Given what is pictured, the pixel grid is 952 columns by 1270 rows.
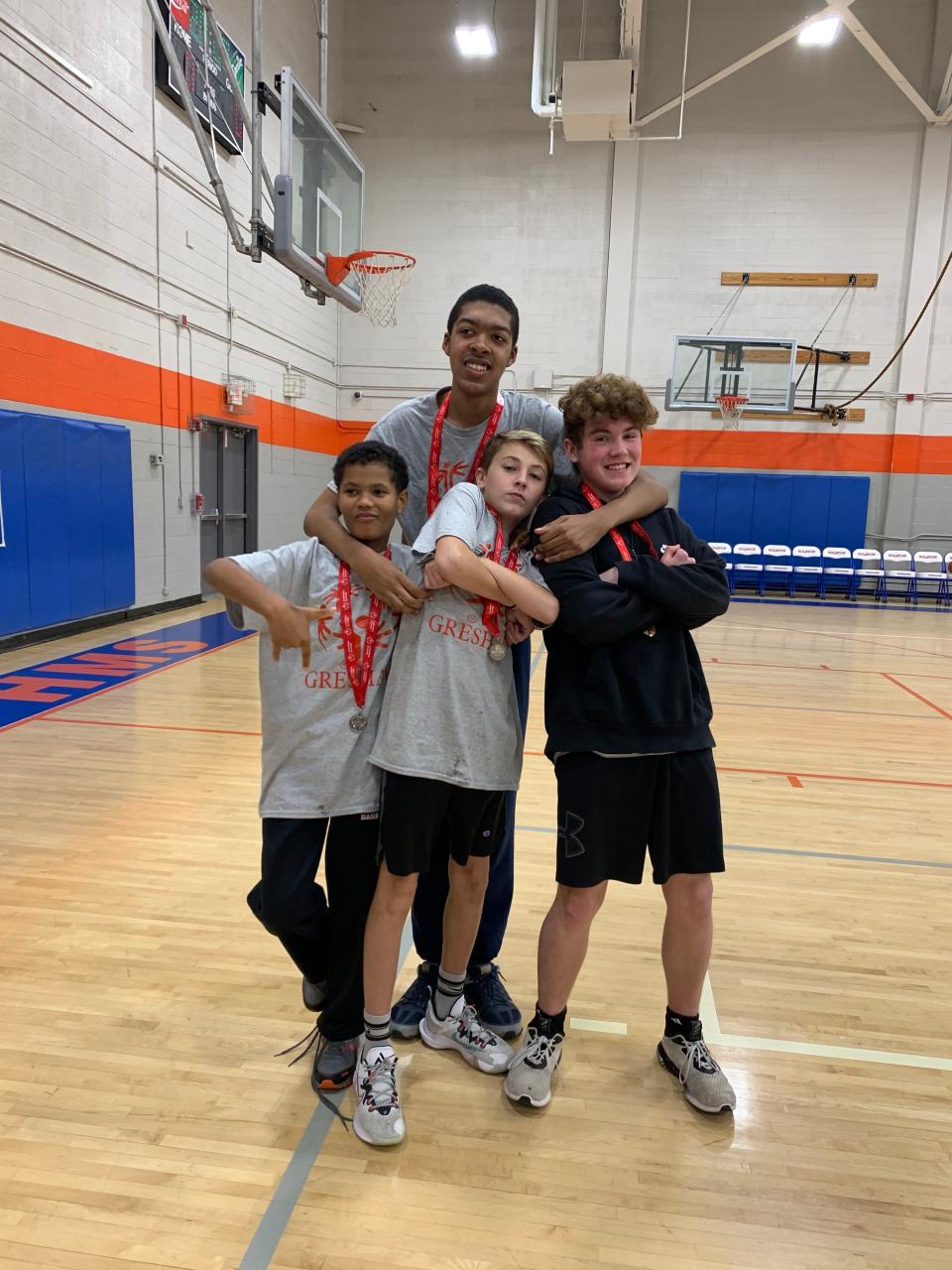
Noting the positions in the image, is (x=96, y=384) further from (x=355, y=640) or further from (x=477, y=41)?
(x=477, y=41)

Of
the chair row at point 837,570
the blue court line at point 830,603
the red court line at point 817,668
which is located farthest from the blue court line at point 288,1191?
the chair row at point 837,570

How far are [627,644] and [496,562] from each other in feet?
1.03

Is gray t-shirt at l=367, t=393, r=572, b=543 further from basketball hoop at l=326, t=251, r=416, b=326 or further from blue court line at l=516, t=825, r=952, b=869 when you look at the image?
basketball hoop at l=326, t=251, r=416, b=326

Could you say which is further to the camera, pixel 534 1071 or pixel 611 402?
pixel 534 1071

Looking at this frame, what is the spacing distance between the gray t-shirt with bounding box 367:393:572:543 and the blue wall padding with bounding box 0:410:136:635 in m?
5.44

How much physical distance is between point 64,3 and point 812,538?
10.7 metres

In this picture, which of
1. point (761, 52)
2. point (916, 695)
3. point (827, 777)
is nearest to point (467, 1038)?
point (827, 777)

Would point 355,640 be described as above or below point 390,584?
below

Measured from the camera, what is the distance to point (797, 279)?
11805 mm

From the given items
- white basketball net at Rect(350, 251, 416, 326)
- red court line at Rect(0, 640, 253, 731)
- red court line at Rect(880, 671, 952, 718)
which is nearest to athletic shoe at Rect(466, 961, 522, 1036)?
red court line at Rect(0, 640, 253, 731)

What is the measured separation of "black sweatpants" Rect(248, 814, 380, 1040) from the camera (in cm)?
165

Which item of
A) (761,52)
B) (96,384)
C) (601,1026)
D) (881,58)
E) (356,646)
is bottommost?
(601,1026)

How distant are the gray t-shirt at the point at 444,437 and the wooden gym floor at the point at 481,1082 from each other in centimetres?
130

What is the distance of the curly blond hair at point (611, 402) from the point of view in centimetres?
164
